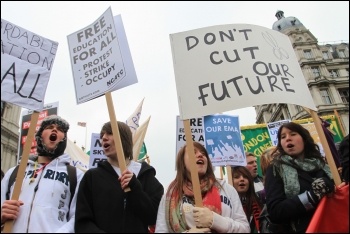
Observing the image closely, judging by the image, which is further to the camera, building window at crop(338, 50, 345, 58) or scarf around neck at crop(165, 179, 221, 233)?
building window at crop(338, 50, 345, 58)

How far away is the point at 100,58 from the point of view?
344 centimetres

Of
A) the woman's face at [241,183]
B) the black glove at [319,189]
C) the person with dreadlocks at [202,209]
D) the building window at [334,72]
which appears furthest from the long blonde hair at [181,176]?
the building window at [334,72]

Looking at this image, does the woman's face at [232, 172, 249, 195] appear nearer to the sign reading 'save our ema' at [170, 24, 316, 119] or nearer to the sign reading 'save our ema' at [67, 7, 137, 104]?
the sign reading 'save our ema' at [170, 24, 316, 119]

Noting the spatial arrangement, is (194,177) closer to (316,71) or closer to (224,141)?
→ (224,141)

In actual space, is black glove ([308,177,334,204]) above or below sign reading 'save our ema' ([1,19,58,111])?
below

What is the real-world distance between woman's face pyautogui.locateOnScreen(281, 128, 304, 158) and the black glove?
0.46 meters

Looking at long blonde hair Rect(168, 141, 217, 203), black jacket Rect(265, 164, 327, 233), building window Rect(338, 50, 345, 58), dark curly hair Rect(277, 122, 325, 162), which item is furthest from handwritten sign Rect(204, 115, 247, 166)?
building window Rect(338, 50, 345, 58)

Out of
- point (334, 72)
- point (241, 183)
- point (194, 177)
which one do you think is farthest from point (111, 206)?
point (334, 72)

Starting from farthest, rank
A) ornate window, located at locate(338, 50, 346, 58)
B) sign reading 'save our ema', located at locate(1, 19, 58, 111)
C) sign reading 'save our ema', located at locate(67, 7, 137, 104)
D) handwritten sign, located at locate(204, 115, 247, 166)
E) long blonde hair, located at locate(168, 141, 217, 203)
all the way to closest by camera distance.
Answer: ornate window, located at locate(338, 50, 346, 58)
handwritten sign, located at locate(204, 115, 247, 166)
sign reading 'save our ema', located at locate(67, 7, 137, 104)
sign reading 'save our ema', located at locate(1, 19, 58, 111)
long blonde hair, located at locate(168, 141, 217, 203)

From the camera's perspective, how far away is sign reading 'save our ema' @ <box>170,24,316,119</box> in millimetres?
2807

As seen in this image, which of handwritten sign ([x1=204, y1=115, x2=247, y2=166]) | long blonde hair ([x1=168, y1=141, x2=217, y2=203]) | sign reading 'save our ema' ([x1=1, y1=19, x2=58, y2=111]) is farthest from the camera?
handwritten sign ([x1=204, y1=115, x2=247, y2=166])

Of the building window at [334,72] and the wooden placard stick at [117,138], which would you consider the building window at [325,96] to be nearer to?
the building window at [334,72]

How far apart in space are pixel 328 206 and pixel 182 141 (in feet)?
12.3

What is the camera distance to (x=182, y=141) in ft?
19.2
